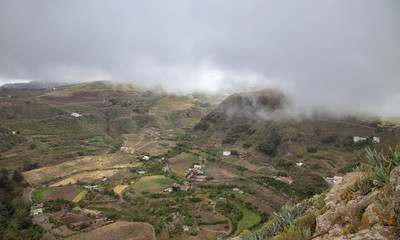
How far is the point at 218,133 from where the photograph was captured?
81562 millimetres

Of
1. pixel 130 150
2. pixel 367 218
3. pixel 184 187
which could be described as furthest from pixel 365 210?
pixel 130 150

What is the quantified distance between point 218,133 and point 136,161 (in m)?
35.6

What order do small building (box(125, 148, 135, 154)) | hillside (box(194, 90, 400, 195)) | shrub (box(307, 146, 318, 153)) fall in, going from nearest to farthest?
hillside (box(194, 90, 400, 195)) < shrub (box(307, 146, 318, 153)) < small building (box(125, 148, 135, 154))

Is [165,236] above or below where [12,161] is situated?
below

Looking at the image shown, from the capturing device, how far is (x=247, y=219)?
31.2 meters

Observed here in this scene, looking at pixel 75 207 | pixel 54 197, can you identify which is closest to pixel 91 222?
pixel 75 207

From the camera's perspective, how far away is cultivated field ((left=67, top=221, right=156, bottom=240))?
26.5m

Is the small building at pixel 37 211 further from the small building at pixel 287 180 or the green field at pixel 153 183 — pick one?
the small building at pixel 287 180

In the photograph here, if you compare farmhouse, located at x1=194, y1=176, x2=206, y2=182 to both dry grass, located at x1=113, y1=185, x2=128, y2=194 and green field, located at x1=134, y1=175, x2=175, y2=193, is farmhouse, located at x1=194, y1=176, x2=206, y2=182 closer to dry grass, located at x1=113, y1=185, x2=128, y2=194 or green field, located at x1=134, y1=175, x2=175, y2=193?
green field, located at x1=134, y1=175, x2=175, y2=193

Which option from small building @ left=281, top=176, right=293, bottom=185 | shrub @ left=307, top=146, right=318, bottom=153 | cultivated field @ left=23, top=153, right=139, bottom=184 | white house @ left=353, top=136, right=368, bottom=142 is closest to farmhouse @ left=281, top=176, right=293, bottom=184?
small building @ left=281, top=176, right=293, bottom=185

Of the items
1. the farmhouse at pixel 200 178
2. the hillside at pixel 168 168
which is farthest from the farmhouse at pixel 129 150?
the farmhouse at pixel 200 178

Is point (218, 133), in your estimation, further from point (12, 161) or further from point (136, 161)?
point (12, 161)

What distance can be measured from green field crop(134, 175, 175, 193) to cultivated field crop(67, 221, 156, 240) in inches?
462

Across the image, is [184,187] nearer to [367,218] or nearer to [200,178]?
[200,178]
